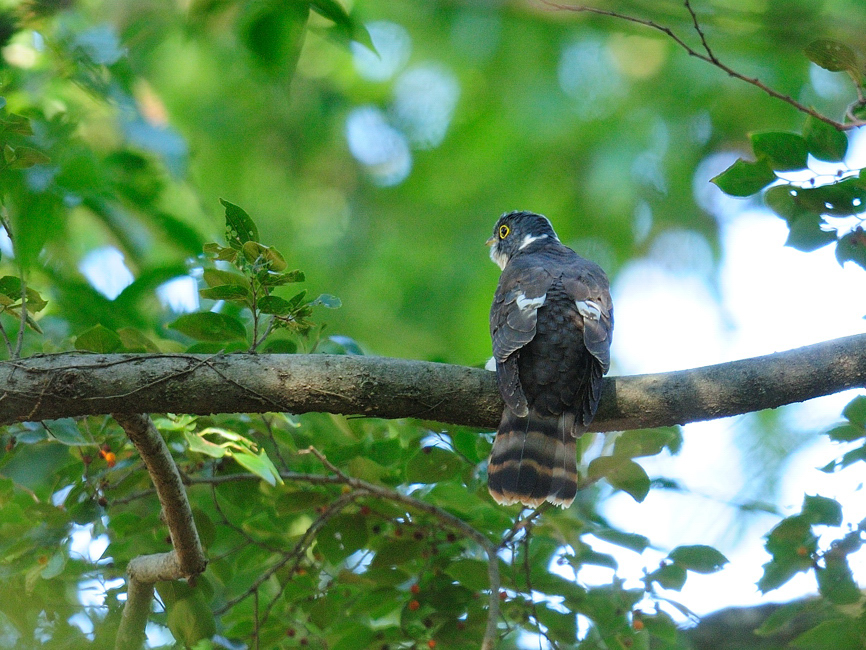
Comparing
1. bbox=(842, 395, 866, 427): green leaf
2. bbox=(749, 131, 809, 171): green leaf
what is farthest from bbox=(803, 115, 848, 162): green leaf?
bbox=(842, 395, 866, 427): green leaf

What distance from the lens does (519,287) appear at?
12.1 ft

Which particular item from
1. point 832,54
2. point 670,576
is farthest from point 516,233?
point 670,576

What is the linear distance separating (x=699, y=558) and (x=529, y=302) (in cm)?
125

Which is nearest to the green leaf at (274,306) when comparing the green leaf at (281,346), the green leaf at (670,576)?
the green leaf at (281,346)

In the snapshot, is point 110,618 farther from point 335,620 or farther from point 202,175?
Answer: point 202,175

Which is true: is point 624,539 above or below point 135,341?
below

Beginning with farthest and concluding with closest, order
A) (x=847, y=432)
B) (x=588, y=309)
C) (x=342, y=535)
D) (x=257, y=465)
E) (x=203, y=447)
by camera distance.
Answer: (x=588, y=309) < (x=342, y=535) < (x=847, y=432) < (x=203, y=447) < (x=257, y=465)

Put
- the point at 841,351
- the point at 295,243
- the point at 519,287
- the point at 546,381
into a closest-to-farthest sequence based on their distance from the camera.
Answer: the point at 841,351
the point at 546,381
the point at 519,287
the point at 295,243

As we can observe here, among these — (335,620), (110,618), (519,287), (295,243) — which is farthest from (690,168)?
(110,618)

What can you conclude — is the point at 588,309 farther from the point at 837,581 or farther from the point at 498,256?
the point at 498,256

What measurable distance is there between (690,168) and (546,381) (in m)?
4.95

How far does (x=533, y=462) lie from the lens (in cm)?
298

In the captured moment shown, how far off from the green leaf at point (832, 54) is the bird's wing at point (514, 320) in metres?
1.39

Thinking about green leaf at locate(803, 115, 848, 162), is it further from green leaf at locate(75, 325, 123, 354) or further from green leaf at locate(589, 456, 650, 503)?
green leaf at locate(75, 325, 123, 354)
